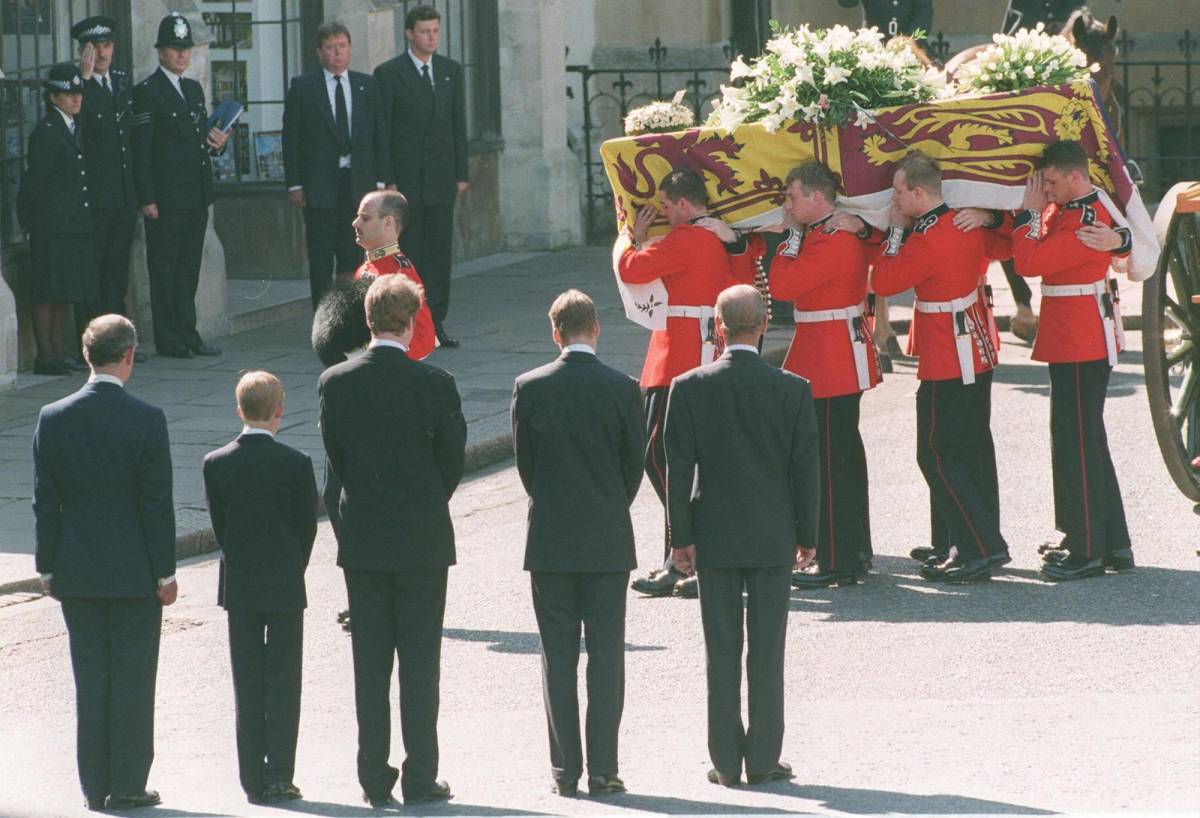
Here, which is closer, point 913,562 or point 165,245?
point 913,562

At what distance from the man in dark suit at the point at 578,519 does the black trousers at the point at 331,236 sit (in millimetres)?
7607

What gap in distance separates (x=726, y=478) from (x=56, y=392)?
7.20 meters

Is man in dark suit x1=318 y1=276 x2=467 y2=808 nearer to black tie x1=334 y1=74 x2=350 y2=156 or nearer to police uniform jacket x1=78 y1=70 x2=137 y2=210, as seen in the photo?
police uniform jacket x1=78 y1=70 x2=137 y2=210

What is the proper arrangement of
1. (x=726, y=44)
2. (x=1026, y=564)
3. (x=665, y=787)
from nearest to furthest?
(x=665, y=787), (x=1026, y=564), (x=726, y=44)

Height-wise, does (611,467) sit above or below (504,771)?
above

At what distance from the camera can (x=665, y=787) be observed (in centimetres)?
622

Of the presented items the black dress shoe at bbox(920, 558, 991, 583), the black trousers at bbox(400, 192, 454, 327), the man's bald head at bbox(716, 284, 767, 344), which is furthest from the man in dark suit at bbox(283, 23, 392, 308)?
the man's bald head at bbox(716, 284, 767, 344)

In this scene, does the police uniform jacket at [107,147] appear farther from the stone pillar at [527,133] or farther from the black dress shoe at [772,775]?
the black dress shoe at [772,775]

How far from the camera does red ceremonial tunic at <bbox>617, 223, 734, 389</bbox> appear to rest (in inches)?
332

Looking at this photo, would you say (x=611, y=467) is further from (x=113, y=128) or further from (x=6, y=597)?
(x=113, y=128)

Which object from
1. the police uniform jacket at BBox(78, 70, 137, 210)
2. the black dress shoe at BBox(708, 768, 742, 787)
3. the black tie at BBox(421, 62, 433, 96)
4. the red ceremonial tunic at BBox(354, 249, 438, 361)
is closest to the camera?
the black dress shoe at BBox(708, 768, 742, 787)

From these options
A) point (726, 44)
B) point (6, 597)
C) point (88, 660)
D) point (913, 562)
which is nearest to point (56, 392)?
point (6, 597)

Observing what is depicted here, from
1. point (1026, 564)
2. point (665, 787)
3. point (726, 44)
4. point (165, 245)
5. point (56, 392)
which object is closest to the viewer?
point (665, 787)

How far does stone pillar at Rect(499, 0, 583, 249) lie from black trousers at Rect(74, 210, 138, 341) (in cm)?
603
